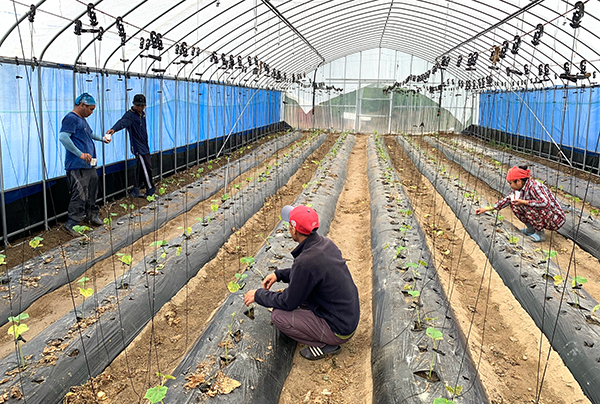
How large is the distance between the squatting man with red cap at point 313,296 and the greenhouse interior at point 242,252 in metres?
0.02

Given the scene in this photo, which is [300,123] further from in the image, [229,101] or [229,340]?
[229,340]

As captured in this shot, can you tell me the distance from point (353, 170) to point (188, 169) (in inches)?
199

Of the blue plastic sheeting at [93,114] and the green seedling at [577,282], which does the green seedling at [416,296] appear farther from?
the blue plastic sheeting at [93,114]

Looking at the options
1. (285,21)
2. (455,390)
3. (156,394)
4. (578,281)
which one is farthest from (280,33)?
(156,394)

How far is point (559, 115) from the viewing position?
15.6 meters

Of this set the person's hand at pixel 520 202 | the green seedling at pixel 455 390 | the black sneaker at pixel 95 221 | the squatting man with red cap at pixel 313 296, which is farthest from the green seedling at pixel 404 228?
the black sneaker at pixel 95 221

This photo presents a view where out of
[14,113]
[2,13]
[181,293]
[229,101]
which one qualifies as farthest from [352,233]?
[229,101]

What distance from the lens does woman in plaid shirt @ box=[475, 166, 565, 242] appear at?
6.49 m

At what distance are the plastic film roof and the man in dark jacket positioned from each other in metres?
0.97

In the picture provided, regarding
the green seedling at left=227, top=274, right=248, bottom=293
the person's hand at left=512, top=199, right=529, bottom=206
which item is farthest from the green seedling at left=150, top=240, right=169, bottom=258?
the person's hand at left=512, top=199, right=529, bottom=206

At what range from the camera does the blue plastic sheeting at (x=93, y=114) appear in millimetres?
6230

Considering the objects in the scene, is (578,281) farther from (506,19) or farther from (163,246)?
(506,19)

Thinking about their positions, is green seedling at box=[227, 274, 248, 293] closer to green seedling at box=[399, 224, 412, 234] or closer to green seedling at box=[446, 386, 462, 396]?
green seedling at box=[446, 386, 462, 396]

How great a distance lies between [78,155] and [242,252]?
2.59 metres
